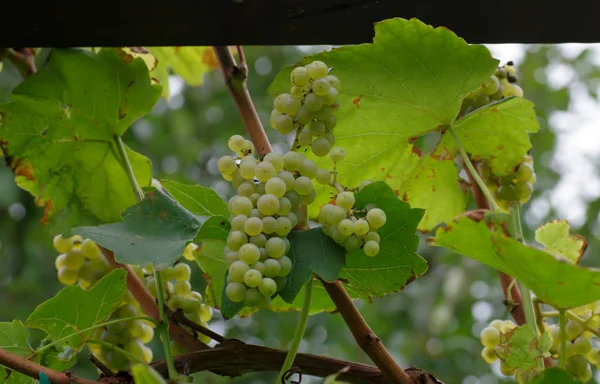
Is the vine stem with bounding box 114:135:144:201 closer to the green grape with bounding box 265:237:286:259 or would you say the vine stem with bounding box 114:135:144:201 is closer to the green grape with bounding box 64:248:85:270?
the green grape with bounding box 64:248:85:270

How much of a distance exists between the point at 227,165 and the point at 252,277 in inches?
4.0

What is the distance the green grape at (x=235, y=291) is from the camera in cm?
48

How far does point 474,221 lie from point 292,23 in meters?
0.32

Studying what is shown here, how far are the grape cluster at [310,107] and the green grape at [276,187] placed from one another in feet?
0.18

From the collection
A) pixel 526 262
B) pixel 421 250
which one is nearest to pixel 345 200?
pixel 526 262

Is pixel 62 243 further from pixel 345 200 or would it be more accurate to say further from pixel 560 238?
pixel 560 238

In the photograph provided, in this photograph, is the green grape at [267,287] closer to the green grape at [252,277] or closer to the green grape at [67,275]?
the green grape at [252,277]

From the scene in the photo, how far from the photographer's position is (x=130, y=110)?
83cm

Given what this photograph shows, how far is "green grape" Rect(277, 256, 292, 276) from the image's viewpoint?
495 millimetres

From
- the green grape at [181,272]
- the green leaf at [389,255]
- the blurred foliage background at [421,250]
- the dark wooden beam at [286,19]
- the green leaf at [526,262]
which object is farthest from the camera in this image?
the blurred foliage background at [421,250]

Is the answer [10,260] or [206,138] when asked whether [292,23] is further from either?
[206,138]


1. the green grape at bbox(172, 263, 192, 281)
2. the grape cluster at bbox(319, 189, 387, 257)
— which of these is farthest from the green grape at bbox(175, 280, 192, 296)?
the grape cluster at bbox(319, 189, 387, 257)

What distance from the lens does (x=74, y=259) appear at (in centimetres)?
81

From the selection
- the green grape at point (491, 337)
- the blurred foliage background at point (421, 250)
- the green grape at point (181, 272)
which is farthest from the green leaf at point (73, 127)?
the blurred foliage background at point (421, 250)
